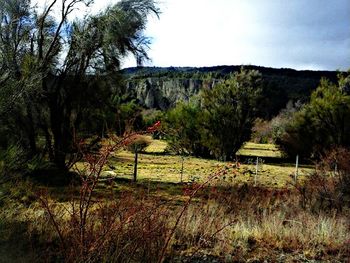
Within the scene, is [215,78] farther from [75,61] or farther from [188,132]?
[75,61]

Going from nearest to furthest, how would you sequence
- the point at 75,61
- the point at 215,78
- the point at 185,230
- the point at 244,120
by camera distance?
the point at 185,230, the point at 75,61, the point at 244,120, the point at 215,78

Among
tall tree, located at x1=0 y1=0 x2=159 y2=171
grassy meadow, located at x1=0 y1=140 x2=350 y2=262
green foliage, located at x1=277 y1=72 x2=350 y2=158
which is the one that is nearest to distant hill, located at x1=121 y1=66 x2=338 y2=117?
green foliage, located at x1=277 y1=72 x2=350 y2=158

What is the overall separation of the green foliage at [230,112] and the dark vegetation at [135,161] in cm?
8

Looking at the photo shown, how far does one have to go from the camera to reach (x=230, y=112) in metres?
29.7

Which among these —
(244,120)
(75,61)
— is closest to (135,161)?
(75,61)

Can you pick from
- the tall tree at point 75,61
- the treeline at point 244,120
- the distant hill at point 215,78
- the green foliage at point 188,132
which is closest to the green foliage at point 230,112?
the treeline at point 244,120

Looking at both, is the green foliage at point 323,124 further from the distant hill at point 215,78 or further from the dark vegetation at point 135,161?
the distant hill at point 215,78

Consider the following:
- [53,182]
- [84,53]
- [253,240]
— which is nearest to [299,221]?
[253,240]

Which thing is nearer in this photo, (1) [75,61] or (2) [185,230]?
(2) [185,230]

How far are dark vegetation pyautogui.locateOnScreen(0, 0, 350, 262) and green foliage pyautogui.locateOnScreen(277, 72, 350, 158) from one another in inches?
3.1

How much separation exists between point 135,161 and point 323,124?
61.2ft

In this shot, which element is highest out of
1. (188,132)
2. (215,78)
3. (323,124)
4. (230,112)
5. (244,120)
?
(215,78)

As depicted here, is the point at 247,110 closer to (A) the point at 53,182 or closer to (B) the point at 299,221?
(A) the point at 53,182

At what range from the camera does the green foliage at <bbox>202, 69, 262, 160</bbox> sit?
29.7m
